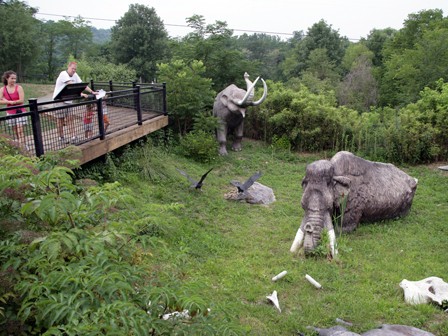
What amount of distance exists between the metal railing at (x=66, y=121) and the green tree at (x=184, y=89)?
5.11 ft

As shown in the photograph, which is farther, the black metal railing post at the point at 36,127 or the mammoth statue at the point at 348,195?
the mammoth statue at the point at 348,195

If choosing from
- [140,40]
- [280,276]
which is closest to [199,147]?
[280,276]

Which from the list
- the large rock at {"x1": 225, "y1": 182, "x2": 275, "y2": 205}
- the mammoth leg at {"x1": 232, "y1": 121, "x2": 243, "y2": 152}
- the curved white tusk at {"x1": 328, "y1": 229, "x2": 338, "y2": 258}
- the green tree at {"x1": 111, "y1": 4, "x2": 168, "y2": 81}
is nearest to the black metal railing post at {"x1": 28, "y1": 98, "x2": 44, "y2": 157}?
the large rock at {"x1": 225, "y1": 182, "x2": 275, "y2": 205}

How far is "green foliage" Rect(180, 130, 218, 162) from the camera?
10.5 meters

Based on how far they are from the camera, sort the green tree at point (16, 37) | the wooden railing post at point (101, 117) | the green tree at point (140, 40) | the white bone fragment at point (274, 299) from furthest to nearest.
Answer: the green tree at point (140, 40) → the green tree at point (16, 37) → the wooden railing post at point (101, 117) → the white bone fragment at point (274, 299)

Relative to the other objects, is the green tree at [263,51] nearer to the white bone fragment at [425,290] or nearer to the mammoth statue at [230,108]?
the mammoth statue at [230,108]

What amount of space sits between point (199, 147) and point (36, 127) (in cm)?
531

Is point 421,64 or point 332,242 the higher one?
point 421,64

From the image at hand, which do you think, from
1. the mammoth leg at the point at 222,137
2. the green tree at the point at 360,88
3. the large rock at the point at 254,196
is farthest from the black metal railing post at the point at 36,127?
the green tree at the point at 360,88

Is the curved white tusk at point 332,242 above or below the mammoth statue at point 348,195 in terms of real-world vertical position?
below

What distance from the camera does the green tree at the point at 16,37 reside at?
90.2ft

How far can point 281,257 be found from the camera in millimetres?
5879

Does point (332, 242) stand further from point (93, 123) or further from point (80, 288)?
point (80, 288)

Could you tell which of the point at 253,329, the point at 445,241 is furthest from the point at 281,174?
the point at 253,329
